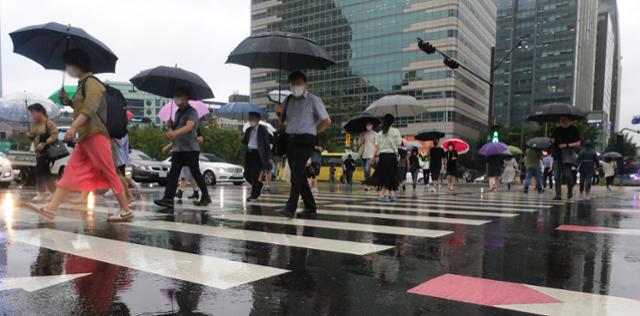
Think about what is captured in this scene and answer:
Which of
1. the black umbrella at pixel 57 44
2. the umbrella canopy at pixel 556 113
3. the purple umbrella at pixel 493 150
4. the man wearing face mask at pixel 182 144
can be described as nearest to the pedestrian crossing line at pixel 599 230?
the man wearing face mask at pixel 182 144

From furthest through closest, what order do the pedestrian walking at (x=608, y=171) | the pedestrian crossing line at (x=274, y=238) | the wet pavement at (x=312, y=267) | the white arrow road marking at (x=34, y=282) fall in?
the pedestrian walking at (x=608, y=171), the pedestrian crossing line at (x=274, y=238), the white arrow road marking at (x=34, y=282), the wet pavement at (x=312, y=267)

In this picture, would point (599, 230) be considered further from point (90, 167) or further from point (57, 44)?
point (57, 44)

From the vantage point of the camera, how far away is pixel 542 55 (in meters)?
127

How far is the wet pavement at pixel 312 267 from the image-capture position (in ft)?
8.19

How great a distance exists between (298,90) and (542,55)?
138 m

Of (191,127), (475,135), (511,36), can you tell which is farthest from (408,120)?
(191,127)

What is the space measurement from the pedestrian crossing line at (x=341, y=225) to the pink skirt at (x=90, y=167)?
4.87 ft

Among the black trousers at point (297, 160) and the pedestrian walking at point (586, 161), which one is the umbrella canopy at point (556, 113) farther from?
the black trousers at point (297, 160)

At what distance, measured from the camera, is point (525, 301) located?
2605mm

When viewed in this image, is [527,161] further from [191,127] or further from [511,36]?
[511,36]

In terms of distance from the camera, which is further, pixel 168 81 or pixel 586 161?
pixel 586 161

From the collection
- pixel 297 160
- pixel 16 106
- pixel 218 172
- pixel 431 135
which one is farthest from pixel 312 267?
pixel 218 172

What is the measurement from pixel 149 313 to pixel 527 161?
1413 cm

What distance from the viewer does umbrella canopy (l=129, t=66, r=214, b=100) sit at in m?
8.40
